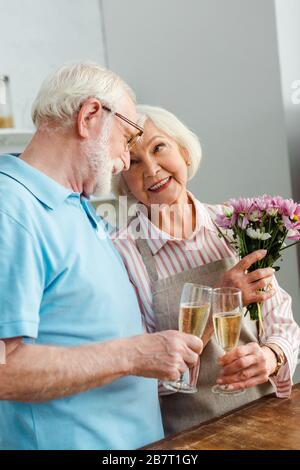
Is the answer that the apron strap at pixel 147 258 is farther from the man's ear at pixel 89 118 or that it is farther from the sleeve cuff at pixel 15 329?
the sleeve cuff at pixel 15 329

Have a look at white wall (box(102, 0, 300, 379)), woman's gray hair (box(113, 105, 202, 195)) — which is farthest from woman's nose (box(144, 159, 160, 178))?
white wall (box(102, 0, 300, 379))

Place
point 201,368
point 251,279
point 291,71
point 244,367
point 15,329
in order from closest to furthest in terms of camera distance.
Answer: point 15,329
point 244,367
point 251,279
point 201,368
point 291,71

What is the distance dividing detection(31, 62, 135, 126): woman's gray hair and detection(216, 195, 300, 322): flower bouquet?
16.7 inches

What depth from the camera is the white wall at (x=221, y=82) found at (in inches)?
97.3

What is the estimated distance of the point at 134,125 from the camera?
151 centimetres

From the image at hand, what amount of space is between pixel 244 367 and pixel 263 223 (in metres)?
0.37

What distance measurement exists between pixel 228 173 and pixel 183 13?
2.84ft

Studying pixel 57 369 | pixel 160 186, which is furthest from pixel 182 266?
pixel 57 369

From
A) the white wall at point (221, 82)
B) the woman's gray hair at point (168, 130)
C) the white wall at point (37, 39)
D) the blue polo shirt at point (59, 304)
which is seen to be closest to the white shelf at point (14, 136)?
the white wall at point (37, 39)

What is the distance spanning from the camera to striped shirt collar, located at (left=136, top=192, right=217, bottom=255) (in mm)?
1653

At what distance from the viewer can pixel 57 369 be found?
110 cm

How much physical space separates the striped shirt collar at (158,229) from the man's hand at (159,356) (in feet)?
1.61

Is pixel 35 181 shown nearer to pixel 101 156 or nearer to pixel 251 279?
pixel 101 156
